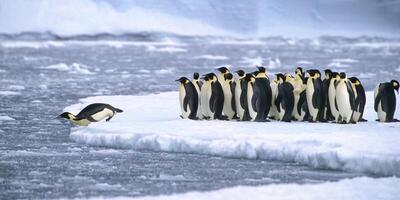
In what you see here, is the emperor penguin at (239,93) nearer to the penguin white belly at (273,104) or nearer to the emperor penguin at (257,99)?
the emperor penguin at (257,99)

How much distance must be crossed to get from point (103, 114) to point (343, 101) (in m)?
2.26

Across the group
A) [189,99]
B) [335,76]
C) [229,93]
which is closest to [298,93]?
[335,76]

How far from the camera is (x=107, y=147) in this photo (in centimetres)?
647

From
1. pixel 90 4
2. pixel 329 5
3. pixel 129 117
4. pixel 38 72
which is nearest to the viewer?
pixel 129 117

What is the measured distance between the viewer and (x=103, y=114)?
7.58m

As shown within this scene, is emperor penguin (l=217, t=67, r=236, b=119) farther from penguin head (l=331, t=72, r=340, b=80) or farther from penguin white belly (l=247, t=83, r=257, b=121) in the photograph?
penguin head (l=331, t=72, r=340, b=80)

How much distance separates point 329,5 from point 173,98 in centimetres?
3049

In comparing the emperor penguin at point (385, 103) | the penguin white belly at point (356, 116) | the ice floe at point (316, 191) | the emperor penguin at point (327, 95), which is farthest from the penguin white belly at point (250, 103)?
the ice floe at point (316, 191)

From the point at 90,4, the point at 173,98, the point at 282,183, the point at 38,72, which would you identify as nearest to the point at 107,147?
the point at 282,183

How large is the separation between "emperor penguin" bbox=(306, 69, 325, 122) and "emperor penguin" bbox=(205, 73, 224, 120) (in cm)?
79

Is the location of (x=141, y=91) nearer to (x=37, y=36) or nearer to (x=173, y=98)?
(x=173, y=98)

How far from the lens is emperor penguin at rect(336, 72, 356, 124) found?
692 cm

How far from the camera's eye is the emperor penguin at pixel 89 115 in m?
7.41

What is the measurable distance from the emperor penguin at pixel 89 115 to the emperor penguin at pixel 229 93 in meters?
1.12
